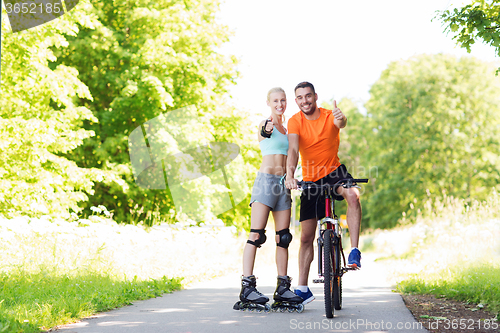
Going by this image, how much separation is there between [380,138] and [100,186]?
25454 mm

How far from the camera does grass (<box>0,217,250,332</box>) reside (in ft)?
16.0

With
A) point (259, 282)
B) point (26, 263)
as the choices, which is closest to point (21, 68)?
point (26, 263)

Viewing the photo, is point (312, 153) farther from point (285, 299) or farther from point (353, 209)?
point (285, 299)

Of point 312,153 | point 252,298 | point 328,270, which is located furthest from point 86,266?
point 328,270

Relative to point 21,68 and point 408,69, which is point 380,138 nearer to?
point 408,69

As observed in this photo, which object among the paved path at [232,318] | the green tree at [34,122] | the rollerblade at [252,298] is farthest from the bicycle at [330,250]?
the green tree at [34,122]

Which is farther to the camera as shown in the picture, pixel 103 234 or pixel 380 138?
pixel 380 138

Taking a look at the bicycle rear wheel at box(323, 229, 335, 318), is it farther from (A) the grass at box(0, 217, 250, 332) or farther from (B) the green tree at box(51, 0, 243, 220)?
(B) the green tree at box(51, 0, 243, 220)

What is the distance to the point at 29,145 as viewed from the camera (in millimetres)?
13172

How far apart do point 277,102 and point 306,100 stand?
323 millimetres

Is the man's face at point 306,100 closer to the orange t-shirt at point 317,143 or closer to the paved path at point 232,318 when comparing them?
the orange t-shirt at point 317,143

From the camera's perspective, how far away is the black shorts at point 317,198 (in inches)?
210

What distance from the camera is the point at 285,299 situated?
530 cm

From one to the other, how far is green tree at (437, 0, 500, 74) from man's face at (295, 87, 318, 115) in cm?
216
